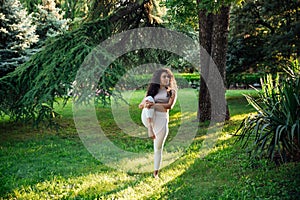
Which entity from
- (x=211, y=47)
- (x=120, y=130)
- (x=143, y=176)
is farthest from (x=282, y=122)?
(x=120, y=130)

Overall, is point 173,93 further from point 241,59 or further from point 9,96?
point 241,59

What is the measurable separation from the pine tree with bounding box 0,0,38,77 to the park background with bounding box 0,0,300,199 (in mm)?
26

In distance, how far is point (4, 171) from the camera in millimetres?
5426

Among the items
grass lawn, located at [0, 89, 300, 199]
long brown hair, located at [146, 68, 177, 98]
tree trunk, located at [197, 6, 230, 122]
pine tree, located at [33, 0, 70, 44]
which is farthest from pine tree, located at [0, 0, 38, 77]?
long brown hair, located at [146, 68, 177, 98]

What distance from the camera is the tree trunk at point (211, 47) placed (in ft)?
27.4

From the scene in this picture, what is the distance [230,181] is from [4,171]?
3.77 metres

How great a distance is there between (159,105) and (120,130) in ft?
15.2

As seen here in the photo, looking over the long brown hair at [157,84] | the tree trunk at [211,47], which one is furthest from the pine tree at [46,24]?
the long brown hair at [157,84]

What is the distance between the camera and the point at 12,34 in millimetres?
8523

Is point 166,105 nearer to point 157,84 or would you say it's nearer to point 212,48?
point 157,84

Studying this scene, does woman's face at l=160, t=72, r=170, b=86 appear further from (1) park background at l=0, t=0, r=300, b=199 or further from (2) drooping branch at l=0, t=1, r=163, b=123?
(2) drooping branch at l=0, t=1, r=163, b=123

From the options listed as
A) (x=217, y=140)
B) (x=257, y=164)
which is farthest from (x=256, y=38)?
(x=257, y=164)

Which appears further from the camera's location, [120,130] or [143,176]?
[120,130]

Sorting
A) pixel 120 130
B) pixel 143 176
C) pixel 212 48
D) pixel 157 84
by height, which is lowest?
pixel 143 176
